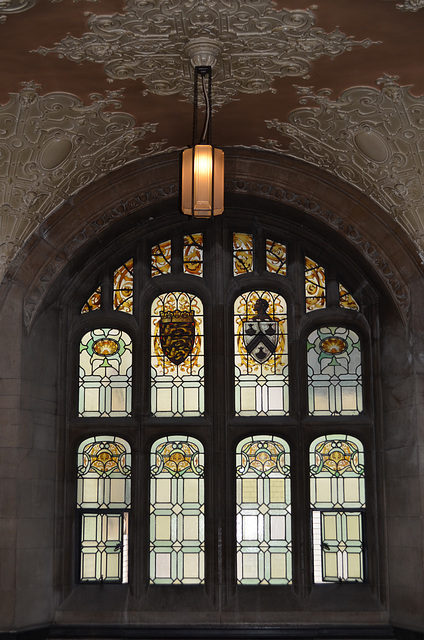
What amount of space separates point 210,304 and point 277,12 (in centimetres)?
411

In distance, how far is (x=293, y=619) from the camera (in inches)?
355

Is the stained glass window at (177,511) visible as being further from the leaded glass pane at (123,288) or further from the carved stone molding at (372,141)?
the carved stone molding at (372,141)

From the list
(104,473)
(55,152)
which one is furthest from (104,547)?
(55,152)

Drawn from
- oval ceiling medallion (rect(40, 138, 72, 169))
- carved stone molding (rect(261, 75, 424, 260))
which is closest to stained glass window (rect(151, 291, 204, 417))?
carved stone molding (rect(261, 75, 424, 260))

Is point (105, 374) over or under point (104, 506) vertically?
over

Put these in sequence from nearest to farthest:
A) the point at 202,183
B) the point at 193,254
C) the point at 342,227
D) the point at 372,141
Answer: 1. the point at 202,183
2. the point at 372,141
3. the point at 342,227
4. the point at 193,254

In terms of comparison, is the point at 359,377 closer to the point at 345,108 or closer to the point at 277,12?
the point at 345,108

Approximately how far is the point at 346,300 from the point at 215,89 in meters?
3.25

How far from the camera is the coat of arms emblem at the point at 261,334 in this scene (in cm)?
986

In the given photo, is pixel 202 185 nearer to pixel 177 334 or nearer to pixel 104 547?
pixel 177 334

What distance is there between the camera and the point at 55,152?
27.3 ft

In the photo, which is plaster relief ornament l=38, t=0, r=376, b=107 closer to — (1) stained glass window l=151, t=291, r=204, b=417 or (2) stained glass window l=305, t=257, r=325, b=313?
(2) stained glass window l=305, t=257, r=325, b=313

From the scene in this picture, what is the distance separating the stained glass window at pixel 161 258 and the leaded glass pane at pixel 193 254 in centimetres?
19

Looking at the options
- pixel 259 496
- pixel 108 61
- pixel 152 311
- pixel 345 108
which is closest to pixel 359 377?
pixel 259 496
